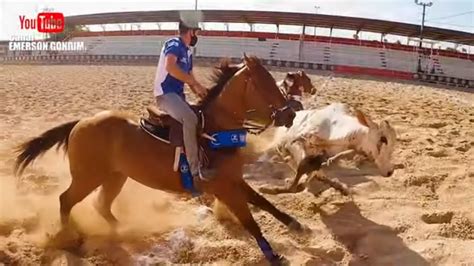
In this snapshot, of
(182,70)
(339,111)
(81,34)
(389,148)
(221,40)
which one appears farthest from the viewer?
(81,34)

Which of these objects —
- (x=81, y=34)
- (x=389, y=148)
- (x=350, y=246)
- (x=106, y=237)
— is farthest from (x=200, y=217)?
(x=81, y=34)

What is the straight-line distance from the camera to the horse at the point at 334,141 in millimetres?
7023

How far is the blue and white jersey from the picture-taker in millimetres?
5219

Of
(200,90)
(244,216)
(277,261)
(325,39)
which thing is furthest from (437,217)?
(325,39)

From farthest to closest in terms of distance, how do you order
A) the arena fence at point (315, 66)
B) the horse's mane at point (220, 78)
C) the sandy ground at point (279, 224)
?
1. the arena fence at point (315, 66)
2. the horse's mane at point (220, 78)
3. the sandy ground at point (279, 224)

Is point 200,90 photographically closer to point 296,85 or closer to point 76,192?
point 76,192

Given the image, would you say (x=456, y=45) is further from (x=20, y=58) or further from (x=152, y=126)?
(x=152, y=126)

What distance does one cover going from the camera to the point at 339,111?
25.2ft

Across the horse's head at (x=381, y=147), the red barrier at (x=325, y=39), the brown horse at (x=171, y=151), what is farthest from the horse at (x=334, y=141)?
the red barrier at (x=325, y=39)

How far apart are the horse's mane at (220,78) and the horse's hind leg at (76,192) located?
4.53ft

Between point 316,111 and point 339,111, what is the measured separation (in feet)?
1.41

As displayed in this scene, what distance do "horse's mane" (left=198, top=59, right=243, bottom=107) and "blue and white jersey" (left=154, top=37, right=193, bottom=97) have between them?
258 millimetres

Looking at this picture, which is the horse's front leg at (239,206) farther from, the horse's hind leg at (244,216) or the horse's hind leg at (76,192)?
the horse's hind leg at (76,192)

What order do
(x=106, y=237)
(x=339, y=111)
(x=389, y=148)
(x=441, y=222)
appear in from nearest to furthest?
(x=106, y=237) < (x=441, y=222) < (x=389, y=148) < (x=339, y=111)
